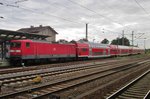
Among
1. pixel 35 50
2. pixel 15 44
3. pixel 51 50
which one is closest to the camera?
pixel 15 44

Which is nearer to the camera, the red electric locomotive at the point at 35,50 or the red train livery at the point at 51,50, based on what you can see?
the red electric locomotive at the point at 35,50

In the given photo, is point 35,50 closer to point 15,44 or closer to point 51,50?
point 15,44

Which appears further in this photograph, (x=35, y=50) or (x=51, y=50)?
(x=51, y=50)

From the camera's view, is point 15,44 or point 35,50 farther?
point 35,50

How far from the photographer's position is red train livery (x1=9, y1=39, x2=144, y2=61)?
28406 millimetres

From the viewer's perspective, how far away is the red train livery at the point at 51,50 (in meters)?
28.4

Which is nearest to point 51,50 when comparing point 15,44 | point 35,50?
point 35,50

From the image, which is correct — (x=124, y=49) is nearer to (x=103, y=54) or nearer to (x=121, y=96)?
(x=103, y=54)

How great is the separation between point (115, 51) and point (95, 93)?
51.9 m

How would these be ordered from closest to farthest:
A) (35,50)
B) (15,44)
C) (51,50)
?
(15,44) < (35,50) < (51,50)

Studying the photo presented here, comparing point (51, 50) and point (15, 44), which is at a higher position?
point (15, 44)

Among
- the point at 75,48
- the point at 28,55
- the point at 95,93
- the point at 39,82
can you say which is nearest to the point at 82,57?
the point at 75,48

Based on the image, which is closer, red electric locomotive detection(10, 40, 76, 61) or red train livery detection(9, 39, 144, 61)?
red electric locomotive detection(10, 40, 76, 61)

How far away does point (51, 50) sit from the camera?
3388 centimetres
